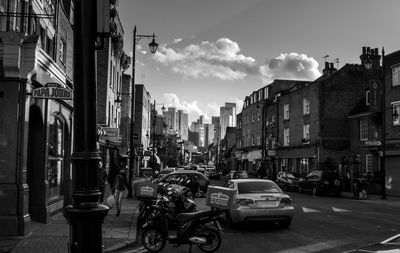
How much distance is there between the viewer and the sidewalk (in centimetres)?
990

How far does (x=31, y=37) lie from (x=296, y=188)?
A: 30.2m

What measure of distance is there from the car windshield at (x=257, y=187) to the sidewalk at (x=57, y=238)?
336cm

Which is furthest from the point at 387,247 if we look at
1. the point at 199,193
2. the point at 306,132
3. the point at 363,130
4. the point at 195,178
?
the point at 306,132

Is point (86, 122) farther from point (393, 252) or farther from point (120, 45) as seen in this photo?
point (120, 45)

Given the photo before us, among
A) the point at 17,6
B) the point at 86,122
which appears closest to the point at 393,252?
the point at 86,122

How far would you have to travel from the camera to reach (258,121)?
230ft

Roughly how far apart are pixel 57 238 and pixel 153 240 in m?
2.38

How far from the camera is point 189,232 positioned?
10023 mm

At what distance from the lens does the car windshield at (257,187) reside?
14055mm

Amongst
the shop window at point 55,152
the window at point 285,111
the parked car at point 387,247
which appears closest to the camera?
the parked car at point 387,247

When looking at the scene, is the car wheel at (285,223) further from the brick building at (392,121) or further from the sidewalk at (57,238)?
the brick building at (392,121)

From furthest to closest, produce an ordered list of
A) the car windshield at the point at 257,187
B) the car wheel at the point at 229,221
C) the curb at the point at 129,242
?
the car windshield at the point at 257,187 → the car wheel at the point at 229,221 → the curb at the point at 129,242

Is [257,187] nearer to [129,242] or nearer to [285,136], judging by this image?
[129,242]

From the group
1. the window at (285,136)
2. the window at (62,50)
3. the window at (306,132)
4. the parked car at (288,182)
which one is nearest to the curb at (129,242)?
the window at (62,50)
